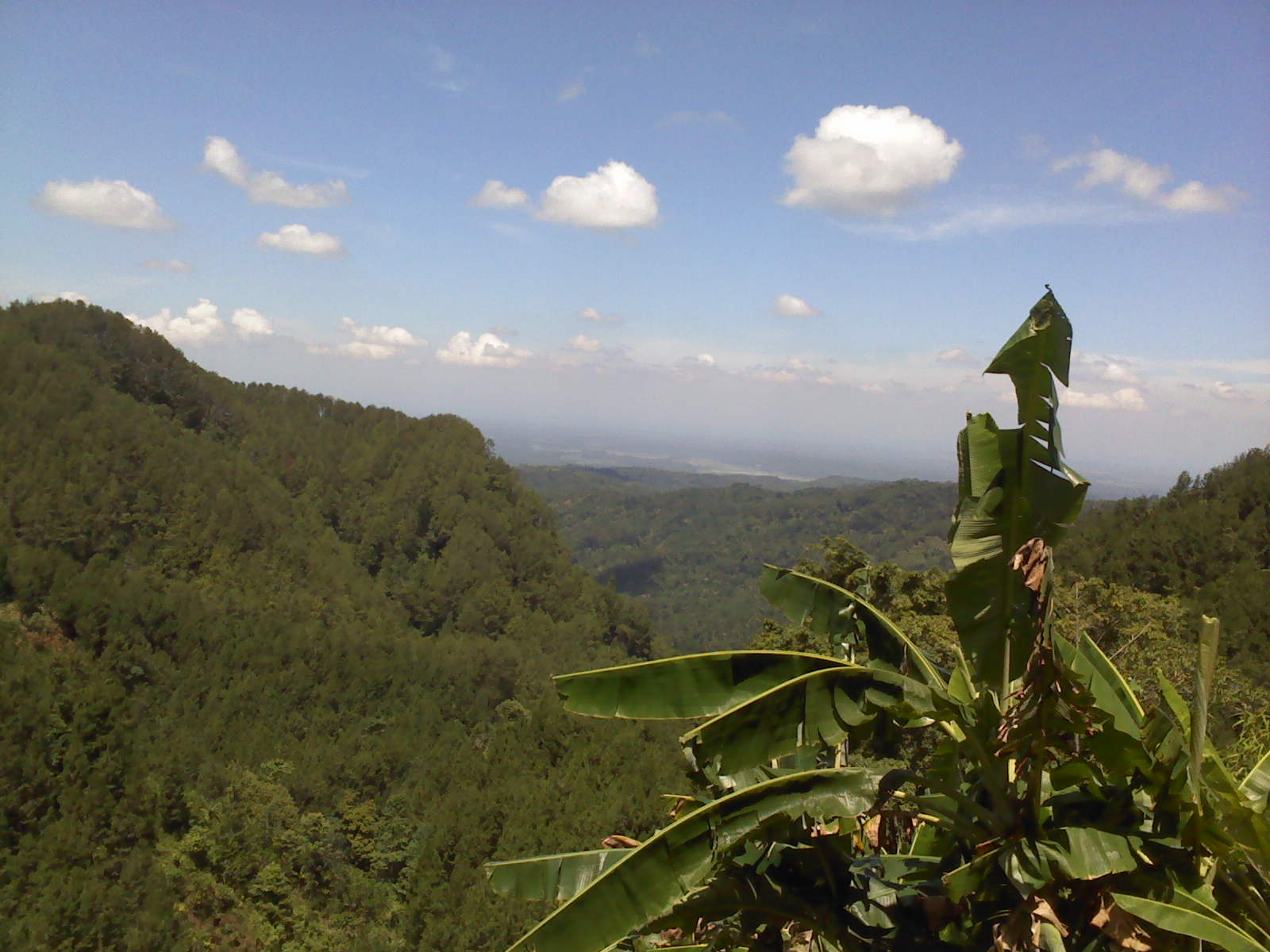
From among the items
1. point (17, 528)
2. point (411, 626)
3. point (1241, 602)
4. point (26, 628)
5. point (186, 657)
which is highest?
point (1241, 602)

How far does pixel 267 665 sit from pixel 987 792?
41243mm

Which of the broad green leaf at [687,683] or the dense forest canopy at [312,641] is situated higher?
the broad green leaf at [687,683]

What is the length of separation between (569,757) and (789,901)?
24903mm

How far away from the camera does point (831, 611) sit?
3.51 m

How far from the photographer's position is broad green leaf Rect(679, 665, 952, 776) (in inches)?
109

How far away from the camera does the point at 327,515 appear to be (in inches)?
2660

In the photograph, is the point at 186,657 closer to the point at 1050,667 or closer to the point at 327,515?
the point at 327,515

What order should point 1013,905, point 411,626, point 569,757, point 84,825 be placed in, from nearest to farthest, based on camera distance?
1. point 1013,905
2. point 84,825
3. point 569,757
4. point 411,626

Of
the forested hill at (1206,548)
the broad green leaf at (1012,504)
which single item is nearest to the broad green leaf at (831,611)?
the broad green leaf at (1012,504)

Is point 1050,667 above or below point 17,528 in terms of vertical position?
above

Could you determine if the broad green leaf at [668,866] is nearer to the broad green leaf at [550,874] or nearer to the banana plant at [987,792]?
the banana plant at [987,792]

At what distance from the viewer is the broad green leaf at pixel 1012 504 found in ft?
8.28

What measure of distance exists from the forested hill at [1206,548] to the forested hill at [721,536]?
178 feet

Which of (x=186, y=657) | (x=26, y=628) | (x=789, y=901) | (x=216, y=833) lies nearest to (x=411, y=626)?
(x=186, y=657)
